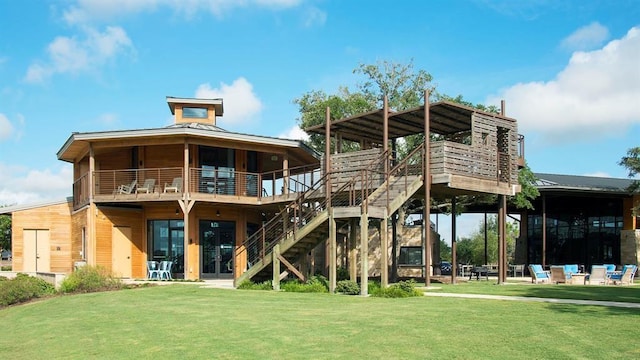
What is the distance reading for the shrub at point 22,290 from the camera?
19109 mm

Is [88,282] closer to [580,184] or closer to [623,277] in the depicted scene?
[623,277]

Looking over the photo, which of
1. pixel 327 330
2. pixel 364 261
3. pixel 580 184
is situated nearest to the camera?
pixel 327 330

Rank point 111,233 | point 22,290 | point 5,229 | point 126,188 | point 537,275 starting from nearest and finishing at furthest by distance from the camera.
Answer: point 22,290 < point 537,275 < point 126,188 < point 111,233 < point 5,229

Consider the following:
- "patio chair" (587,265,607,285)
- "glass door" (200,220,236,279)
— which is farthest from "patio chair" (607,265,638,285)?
"glass door" (200,220,236,279)

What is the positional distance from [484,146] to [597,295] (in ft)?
21.4

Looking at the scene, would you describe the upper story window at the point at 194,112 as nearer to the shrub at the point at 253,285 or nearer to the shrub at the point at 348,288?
the shrub at the point at 253,285

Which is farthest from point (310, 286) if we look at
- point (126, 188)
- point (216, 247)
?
point (126, 188)

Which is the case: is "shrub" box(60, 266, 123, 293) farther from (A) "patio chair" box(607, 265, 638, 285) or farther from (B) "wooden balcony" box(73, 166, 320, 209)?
(A) "patio chair" box(607, 265, 638, 285)

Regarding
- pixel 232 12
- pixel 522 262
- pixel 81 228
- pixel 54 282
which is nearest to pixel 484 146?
pixel 232 12

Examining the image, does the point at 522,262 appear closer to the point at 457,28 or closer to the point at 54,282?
the point at 457,28

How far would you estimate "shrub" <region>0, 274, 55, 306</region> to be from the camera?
19109mm

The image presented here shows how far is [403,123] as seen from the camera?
73.3 feet

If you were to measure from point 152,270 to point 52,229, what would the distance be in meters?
7.70

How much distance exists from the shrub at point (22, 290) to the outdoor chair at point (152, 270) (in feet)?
16.7
